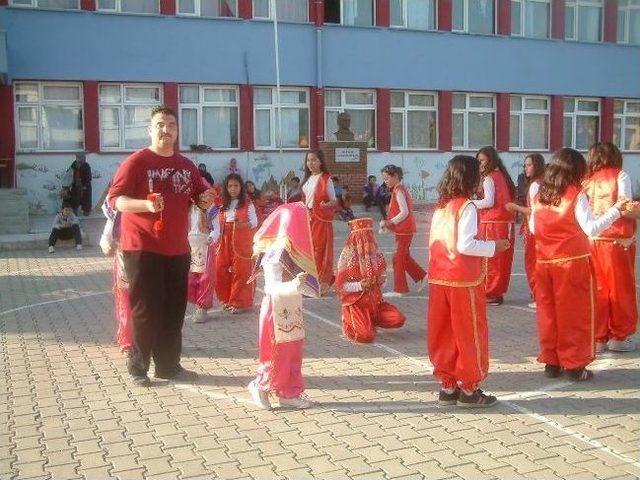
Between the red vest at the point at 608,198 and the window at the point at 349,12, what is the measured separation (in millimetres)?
19334

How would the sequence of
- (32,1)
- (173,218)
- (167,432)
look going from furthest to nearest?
(32,1), (173,218), (167,432)

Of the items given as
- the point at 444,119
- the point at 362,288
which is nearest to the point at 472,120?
the point at 444,119

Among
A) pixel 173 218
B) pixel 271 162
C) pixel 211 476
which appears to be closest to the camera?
pixel 211 476

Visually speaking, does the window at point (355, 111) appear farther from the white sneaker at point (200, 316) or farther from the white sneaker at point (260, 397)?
the white sneaker at point (260, 397)

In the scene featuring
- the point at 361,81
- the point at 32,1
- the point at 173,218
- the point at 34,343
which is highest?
the point at 32,1

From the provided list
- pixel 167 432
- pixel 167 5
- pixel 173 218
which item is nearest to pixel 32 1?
pixel 167 5

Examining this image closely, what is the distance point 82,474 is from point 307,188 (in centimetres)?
631

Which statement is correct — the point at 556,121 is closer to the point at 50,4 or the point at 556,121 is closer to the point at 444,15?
the point at 444,15

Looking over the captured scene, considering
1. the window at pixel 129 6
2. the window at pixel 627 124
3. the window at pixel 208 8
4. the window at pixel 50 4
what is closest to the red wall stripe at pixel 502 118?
the window at pixel 627 124

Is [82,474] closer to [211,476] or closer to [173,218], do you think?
[211,476]

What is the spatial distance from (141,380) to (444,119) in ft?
71.3

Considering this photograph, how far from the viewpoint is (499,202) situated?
9297 millimetres

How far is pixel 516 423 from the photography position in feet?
17.5

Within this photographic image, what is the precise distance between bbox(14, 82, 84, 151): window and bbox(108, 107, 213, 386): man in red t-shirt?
1723 centimetres
